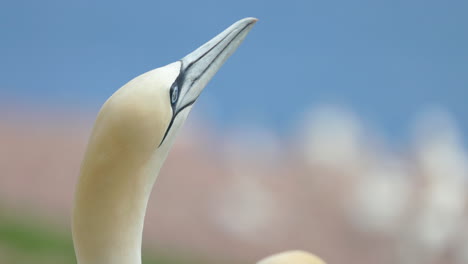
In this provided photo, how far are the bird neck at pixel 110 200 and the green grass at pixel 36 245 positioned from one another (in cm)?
462

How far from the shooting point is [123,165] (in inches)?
67.2

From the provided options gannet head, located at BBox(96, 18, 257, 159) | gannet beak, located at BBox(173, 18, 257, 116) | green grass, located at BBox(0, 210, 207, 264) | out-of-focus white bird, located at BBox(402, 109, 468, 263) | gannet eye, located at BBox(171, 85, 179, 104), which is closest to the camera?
gannet head, located at BBox(96, 18, 257, 159)

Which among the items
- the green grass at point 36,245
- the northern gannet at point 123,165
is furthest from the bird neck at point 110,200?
the green grass at point 36,245

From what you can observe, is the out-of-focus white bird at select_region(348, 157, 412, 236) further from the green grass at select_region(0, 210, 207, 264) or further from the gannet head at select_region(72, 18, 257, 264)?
the gannet head at select_region(72, 18, 257, 264)

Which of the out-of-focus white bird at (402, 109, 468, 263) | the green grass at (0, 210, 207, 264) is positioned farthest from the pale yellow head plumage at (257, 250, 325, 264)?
the out-of-focus white bird at (402, 109, 468, 263)

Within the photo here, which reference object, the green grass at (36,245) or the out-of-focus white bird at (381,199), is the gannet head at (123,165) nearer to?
the green grass at (36,245)

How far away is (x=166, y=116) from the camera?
1.75 m

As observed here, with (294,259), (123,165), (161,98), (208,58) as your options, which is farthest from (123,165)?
(294,259)

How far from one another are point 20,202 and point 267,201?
268cm

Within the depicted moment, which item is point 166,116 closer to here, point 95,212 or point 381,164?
point 95,212

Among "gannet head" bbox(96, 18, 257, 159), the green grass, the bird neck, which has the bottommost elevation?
the bird neck

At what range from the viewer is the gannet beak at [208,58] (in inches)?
74.9

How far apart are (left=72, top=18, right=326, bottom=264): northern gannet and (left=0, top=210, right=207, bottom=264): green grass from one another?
463cm

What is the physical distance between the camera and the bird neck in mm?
1692
